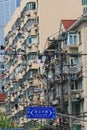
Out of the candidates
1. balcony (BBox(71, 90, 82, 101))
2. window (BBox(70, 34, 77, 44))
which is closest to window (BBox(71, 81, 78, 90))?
balcony (BBox(71, 90, 82, 101))

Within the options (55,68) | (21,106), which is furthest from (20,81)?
(55,68)

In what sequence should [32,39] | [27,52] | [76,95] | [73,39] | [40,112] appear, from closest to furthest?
[40,112] < [76,95] < [73,39] < [32,39] < [27,52]

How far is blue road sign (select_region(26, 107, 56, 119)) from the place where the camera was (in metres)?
38.0

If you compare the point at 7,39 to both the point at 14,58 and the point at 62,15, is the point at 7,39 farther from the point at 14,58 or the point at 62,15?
the point at 62,15

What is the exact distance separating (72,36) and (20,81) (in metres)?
30.3

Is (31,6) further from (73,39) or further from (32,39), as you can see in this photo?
(73,39)

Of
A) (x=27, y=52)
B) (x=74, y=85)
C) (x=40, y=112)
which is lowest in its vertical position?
(x=40, y=112)

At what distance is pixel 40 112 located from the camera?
126 feet

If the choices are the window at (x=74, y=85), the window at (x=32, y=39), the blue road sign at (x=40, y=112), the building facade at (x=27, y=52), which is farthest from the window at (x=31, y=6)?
the blue road sign at (x=40, y=112)

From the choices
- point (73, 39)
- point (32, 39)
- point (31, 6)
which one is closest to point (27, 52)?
point (32, 39)

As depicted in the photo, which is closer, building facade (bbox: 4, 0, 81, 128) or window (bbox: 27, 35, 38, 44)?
building facade (bbox: 4, 0, 81, 128)

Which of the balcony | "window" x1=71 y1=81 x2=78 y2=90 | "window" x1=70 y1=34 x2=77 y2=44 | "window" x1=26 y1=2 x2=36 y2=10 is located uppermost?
"window" x1=26 y1=2 x2=36 y2=10

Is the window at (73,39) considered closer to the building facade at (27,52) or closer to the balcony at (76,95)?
the balcony at (76,95)

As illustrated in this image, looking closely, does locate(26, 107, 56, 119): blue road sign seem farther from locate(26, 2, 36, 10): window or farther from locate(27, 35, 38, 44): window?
locate(26, 2, 36, 10): window
